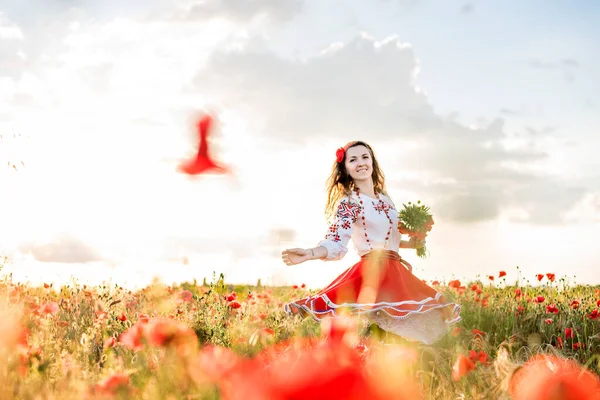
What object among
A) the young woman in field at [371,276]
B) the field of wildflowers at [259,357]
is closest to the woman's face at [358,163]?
the young woman in field at [371,276]

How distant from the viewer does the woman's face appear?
17.5ft

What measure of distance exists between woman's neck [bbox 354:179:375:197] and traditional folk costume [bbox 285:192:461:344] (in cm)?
17

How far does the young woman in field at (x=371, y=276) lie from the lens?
14.7 ft

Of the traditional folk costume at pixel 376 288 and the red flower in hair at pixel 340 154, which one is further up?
the red flower in hair at pixel 340 154

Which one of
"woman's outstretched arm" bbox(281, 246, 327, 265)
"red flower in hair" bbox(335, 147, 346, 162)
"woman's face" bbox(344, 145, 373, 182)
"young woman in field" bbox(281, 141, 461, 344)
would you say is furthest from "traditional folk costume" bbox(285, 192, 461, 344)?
"red flower in hair" bbox(335, 147, 346, 162)

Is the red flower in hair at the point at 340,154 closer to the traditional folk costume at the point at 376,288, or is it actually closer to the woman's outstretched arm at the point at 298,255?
the traditional folk costume at the point at 376,288

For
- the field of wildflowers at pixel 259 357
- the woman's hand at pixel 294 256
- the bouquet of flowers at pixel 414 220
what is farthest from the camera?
the bouquet of flowers at pixel 414 220

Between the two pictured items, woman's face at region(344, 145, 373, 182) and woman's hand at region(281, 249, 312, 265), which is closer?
woman's hand at region(281, 249, 312, 265)

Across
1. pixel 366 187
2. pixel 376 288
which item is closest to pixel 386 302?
pixel 376 288

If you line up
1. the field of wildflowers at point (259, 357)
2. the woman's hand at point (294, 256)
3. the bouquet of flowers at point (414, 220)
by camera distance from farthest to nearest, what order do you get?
the bouquet of flowers at point (414, 220)
the woman's hand at point (294, 256)
the field of wildflowers at point (259, 357)

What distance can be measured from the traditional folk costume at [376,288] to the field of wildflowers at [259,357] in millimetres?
155

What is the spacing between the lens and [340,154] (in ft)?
18.0

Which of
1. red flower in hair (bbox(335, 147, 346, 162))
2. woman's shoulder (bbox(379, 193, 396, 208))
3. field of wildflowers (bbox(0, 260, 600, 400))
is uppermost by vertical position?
red flower in hair (bbox(335, 147, 346, 162))

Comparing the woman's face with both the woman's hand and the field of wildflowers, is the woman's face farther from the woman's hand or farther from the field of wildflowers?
the field of wildflowers
